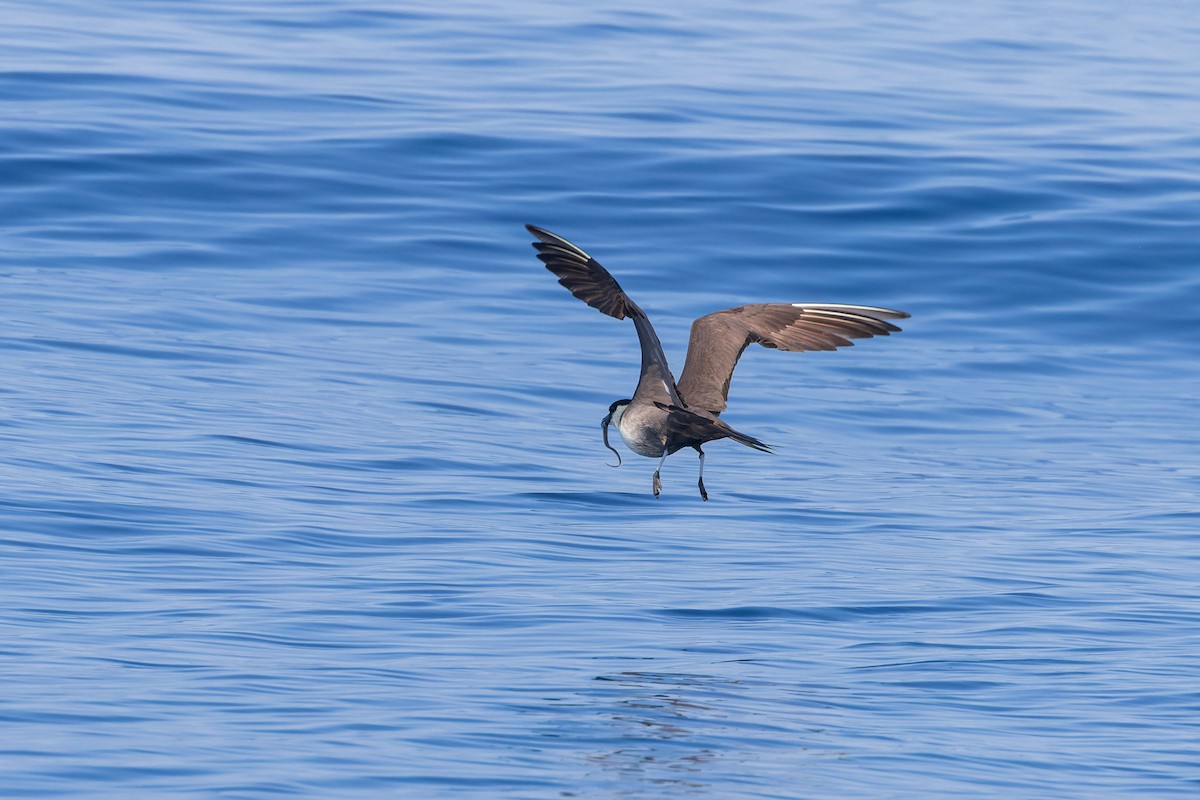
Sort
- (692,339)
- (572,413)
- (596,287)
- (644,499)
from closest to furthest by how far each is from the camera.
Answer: (596,287) < (692,339) < (644,499) < (572,413)

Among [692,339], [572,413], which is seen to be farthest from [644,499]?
[692,339]

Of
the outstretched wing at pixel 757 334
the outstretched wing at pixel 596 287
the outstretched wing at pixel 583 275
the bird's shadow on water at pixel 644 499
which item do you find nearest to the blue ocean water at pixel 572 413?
the bird's shadow on water at pixel 644 499

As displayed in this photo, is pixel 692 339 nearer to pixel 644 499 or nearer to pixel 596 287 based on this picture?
pixel 596 287

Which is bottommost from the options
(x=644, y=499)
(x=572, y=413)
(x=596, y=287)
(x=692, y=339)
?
(x=644, y=499)

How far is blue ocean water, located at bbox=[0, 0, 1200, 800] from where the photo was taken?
9180 mm

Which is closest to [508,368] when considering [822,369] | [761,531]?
[822,369]

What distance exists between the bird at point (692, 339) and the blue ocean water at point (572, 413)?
152cm

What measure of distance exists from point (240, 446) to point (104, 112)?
33.2ft

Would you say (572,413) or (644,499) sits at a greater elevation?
(572,413)

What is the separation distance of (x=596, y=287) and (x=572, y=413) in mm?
7374

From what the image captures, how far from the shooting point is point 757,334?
963 cm

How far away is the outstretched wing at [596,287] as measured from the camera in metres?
9.02

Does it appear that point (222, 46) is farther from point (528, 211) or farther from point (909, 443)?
point (909, 443)

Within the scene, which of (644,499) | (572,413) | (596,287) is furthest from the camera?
(572,413)
